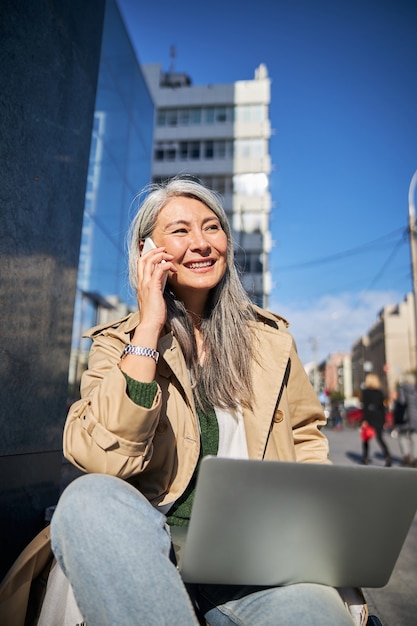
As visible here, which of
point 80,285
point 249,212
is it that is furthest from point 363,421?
point 249,212

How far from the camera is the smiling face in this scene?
201cm

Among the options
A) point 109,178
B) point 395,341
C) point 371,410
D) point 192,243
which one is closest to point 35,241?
point 192,243

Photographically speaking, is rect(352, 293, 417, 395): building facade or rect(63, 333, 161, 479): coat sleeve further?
rect(352, 293, 417, 395): building facade

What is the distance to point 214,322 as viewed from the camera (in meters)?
2.09

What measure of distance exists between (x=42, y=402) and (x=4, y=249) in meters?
0.71

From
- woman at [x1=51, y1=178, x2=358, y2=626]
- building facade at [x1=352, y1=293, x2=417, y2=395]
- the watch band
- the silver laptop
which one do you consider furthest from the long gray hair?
building facade at [x1=352, y1=293, x2=417, y2=395]

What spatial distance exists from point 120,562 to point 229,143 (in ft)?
151

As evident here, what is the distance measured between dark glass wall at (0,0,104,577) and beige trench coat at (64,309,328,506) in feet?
1.64

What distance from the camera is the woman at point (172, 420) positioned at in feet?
3.59

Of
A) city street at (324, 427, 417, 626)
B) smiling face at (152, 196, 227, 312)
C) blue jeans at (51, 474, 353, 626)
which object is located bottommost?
city street at (324, 427, 417, 626)

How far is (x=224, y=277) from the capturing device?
7.16ft

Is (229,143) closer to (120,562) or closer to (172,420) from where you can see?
(172,420)

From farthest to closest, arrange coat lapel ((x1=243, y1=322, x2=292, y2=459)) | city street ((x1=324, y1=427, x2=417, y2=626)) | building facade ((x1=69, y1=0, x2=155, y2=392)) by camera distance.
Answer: building facade ((x1=69, y1=0, x2=155, y2=392)) → city street ((x1=324, y1=427, x2=417, y2=626)) → coat lapel ((x1=243, y1=322, x2=292, y2=459))

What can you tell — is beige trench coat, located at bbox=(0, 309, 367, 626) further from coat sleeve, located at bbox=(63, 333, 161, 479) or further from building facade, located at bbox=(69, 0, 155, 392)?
building facade, located at bbox=(69, 0, 155, 392)
